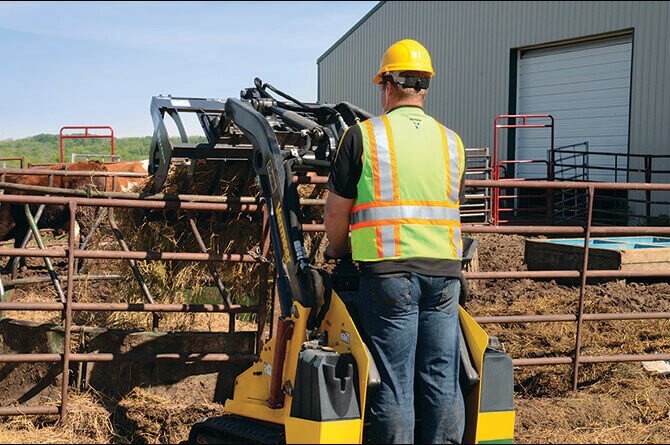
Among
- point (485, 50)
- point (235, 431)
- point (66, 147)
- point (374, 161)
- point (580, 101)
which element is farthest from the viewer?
point (66, 147)

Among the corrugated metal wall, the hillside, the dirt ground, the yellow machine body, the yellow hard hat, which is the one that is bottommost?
the dirt ground

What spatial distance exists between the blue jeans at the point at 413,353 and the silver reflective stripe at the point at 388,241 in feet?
0.33

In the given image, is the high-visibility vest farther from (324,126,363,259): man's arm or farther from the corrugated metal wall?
the corrugated metal wall

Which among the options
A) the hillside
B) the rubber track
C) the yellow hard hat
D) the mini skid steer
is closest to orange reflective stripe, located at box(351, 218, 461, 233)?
the mini skid steer

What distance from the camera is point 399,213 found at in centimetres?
374

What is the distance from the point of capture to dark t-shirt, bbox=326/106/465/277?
3.70 m

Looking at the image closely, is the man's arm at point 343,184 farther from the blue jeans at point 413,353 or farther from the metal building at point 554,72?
the metal building at point 554,72

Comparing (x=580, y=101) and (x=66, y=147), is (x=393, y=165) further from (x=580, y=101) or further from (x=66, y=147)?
(x=66, y=147)

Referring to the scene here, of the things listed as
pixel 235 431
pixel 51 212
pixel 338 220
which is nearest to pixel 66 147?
pixel 51 212

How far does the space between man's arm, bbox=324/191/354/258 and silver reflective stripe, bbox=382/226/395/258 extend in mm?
222

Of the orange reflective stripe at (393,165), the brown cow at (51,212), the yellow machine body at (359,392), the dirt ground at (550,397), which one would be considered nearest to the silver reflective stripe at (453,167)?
the orange reflective stripe at (393,165)

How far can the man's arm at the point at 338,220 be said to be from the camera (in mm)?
3826

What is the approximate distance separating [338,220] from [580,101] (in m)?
17.8

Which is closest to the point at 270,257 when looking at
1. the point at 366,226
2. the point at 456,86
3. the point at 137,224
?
the point at 137,224
